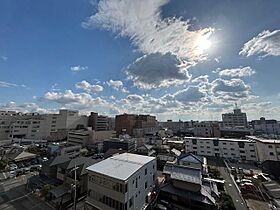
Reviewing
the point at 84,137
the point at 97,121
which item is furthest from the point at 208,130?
the point at 97,121

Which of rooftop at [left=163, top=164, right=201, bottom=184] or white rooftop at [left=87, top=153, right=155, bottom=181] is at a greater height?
white rooftop at [left=87, top=153, right=155, bottom=181]

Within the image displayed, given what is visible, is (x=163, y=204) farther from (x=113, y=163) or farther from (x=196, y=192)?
(x=113, y=163)

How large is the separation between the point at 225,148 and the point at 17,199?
44181 mm

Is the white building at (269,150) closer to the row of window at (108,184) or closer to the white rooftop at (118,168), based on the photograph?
the white rooftop at (118,168)

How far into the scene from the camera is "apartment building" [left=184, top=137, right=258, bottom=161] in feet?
123

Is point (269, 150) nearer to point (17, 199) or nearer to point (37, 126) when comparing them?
point (17, 199)

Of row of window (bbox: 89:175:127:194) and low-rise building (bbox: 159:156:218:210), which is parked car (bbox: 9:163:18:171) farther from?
low-rise building (bbox: 159:156:218:210)

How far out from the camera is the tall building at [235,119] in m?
92.6

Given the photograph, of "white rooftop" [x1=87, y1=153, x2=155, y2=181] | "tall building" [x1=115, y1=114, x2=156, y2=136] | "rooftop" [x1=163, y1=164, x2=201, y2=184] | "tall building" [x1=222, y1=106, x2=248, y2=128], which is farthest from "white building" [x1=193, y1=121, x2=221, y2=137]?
"white rooftop" [x1=87, y1=153, x2=155, y2=181]

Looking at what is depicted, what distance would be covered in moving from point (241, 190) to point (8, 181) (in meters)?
36.4

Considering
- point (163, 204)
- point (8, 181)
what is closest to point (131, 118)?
point (8, 181)

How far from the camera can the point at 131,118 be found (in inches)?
3327

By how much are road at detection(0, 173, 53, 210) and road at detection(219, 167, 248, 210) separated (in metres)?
22.1

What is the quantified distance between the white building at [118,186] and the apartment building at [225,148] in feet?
93.3
